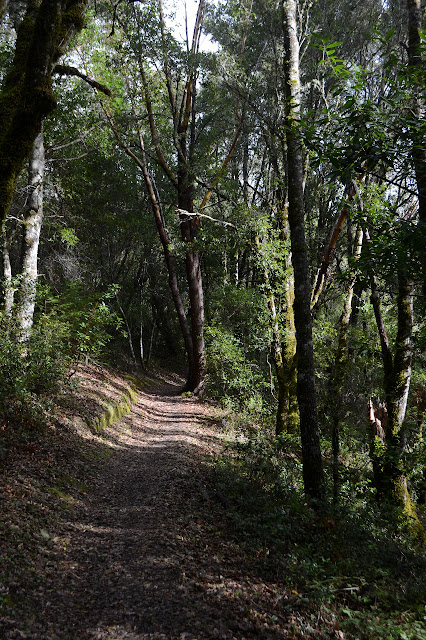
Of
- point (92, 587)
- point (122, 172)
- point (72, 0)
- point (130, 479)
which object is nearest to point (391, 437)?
point (130, 479)

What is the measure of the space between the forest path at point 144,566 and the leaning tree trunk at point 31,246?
387 centimetres

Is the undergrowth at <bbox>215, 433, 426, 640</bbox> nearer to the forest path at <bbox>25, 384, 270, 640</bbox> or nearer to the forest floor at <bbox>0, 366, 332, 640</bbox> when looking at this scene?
the forest floor at <bbox>0, 366, 332, 640</bbox>

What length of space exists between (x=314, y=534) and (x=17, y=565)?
3.83 meters

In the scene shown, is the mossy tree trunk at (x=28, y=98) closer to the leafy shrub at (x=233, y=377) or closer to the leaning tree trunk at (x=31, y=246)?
the leaning tree trunk at (x=31, y=246)


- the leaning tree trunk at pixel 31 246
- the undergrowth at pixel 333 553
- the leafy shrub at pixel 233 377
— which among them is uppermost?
the leaning tree trunk at pixel 31 246

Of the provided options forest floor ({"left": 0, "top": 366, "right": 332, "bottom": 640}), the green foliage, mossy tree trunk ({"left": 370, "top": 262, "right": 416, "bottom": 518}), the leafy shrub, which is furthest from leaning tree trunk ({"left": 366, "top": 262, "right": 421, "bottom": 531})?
the green foliage

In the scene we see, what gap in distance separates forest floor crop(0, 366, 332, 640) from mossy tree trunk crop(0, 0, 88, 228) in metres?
3.83

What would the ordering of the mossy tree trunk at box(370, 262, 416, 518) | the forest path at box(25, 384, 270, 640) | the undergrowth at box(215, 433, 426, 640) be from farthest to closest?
the mossy tree trunk at box(370, 262, 416, 518) → the undergrowth at box(215, 433, 426, 640) → the forest path at box(25, 384, 270, 640)

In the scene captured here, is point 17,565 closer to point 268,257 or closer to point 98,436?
point 98,436

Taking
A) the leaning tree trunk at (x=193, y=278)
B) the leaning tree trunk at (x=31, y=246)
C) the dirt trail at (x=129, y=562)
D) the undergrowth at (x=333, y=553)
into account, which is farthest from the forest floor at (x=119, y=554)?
the leaning tree trunk at (x=193, y=278)

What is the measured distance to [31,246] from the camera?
389 inches

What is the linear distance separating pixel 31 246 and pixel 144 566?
8.12 meters

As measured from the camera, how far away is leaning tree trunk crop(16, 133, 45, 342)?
8859 millimetres

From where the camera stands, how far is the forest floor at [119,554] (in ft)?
11.7
